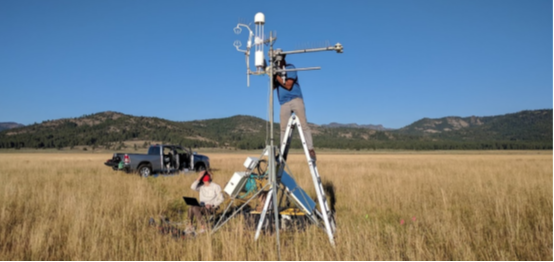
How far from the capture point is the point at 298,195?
19.3 feet

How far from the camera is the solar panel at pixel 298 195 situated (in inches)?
217

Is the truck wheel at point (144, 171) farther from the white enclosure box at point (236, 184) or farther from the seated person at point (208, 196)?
the white enclosure box at point (236, 184)

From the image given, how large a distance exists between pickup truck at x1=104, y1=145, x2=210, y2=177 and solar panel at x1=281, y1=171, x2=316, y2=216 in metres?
13.7

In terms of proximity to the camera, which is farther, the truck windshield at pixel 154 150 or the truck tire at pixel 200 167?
the truck tire at pixel 200 167

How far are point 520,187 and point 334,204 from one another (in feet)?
18.9

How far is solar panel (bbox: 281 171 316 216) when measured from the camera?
5.52 m

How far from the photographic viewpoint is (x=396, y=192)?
10.4 metres

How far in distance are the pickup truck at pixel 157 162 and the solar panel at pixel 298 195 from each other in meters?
13.7

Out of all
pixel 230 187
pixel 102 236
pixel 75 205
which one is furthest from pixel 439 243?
pixel 75 205

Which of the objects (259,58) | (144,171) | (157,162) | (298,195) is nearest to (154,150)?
(157,162)

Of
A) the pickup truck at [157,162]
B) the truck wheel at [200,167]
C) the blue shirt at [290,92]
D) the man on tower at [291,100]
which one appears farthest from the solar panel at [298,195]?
the truck wheel at [200,167]

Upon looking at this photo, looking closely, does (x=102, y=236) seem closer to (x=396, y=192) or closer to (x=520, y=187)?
(x=396, y=192)

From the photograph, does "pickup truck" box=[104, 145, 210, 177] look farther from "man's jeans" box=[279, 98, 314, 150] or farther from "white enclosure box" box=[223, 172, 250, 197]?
"man's jeans" box=[279, 98, 314, 150]

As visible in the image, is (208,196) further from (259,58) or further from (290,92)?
(259,58)
